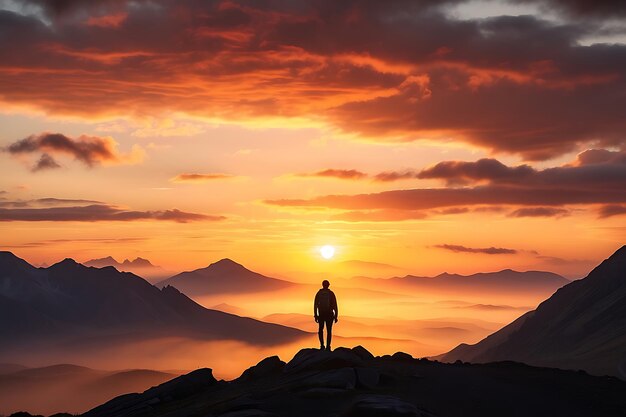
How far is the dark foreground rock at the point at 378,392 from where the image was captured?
36.0 m

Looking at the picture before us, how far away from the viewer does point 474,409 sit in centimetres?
3678

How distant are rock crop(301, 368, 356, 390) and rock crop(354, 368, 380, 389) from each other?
1.13ft

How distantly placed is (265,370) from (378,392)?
1284cm

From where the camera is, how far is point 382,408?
32531 mm

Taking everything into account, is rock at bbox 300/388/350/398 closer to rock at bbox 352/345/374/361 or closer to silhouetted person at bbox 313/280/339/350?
silhouetted person at bbox 313/280/339/350

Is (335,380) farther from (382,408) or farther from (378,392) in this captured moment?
(382,408)

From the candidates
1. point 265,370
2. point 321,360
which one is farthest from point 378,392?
point 265,370

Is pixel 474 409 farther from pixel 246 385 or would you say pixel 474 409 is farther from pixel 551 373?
pixel 246 385

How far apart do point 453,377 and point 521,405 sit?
201 inches

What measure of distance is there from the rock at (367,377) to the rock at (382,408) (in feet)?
17.8

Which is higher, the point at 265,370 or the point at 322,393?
the point at 265,370

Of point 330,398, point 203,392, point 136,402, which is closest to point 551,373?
point 330,398

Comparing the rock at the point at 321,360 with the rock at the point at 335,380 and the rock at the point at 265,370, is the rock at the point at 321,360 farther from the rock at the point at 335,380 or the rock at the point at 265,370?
the rock at the point at 265,370

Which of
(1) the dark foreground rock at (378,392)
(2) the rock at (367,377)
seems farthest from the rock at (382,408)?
(2) the rock at (367,377)
